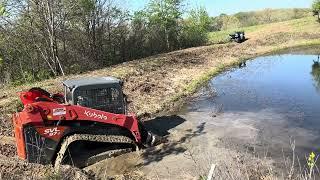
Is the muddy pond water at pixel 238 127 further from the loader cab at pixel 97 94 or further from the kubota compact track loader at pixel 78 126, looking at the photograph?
the loader cab at pixel 97 94

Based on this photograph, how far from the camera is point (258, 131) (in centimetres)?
1373

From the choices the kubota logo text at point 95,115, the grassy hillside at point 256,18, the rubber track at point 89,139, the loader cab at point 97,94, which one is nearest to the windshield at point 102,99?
the loader cab at point 97,94

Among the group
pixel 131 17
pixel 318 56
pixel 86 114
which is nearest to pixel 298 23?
pixel 318 56

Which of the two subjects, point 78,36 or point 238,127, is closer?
point 238,127

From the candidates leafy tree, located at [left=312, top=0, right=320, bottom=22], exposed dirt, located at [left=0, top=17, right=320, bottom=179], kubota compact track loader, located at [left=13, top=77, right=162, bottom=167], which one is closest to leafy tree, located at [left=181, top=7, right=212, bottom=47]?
exposed dirt, located at [left=0, top=17, right=320, bottom=179]

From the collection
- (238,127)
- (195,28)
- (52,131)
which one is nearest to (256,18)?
(195,28)

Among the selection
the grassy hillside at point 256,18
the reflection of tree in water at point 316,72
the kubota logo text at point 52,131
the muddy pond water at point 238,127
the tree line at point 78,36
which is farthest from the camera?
the grassy hillside at point 256,18

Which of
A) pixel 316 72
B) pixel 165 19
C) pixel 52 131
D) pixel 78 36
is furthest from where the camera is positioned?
pixel 165 19

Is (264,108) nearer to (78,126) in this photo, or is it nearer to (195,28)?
(78,126)

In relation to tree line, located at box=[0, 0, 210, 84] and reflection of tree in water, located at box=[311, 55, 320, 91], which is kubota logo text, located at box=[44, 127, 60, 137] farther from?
reflection of tree in water, located at box=[311, 55, 320, 91]

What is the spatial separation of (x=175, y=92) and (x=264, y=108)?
4776 mm

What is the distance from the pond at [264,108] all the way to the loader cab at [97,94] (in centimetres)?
335

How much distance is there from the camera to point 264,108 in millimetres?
16906

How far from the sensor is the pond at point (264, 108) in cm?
1270
